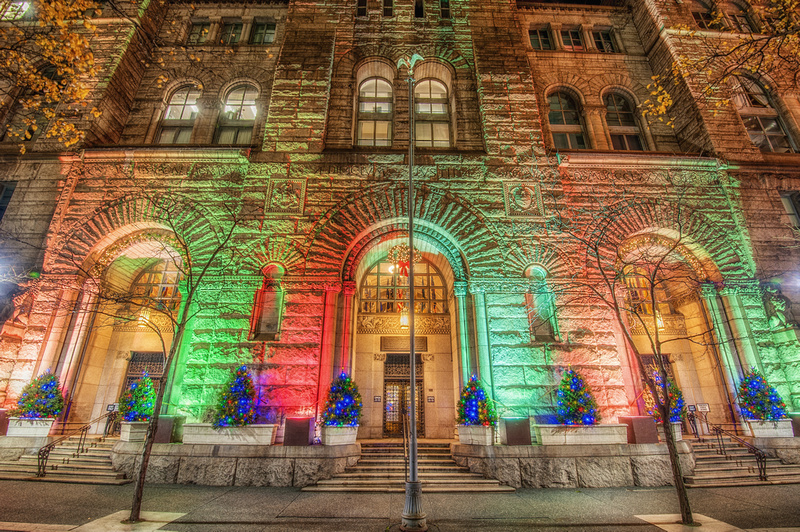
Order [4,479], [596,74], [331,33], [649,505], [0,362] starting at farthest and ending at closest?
1. [596,74]
2. [331,33]
3. [0,362]
4. [4,479]
5. [649,505]

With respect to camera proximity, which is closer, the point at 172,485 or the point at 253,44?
the point at 172,485

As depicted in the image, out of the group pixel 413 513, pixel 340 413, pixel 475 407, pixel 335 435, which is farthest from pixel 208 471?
pixel 475 407

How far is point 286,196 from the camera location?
13.3 meters

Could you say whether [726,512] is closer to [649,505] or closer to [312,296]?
[649,505]

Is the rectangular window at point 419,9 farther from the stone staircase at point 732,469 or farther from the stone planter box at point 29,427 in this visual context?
the stone planter box at point 29,427

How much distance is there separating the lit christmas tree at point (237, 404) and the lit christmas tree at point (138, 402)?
7.34 ft

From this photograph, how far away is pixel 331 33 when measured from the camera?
16484 mm

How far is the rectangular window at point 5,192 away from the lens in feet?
47.6

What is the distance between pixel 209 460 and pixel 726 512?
12402mm

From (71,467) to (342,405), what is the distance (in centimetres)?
796

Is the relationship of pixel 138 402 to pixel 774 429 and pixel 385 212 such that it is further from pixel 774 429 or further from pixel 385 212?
pixel 774 429

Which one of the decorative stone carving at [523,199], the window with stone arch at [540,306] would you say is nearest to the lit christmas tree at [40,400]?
the window with stone arch at [540,306]

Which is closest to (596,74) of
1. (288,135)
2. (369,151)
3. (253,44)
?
(369,151)

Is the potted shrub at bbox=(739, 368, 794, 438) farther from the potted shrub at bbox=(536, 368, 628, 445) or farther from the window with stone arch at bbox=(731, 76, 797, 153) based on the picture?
the window with stone arch at bbox=(731, 76, 797, 153)
